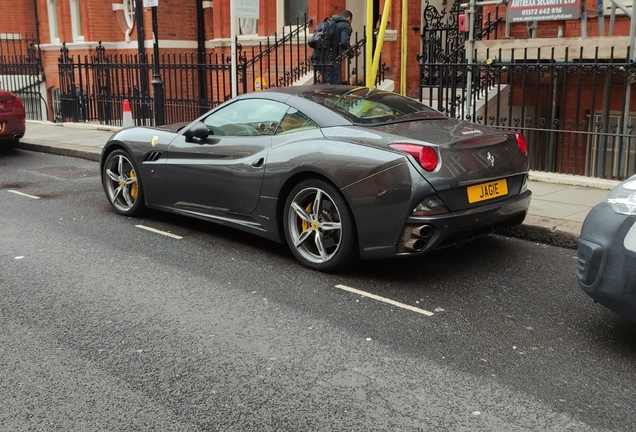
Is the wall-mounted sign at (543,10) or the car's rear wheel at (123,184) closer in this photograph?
the car's rear wheel at (123,184)

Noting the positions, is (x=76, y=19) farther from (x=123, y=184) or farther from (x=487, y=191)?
(x=487, y=191)

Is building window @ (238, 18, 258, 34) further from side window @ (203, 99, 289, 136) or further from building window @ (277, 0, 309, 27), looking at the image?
side window @ (203, 99, 289, 136)

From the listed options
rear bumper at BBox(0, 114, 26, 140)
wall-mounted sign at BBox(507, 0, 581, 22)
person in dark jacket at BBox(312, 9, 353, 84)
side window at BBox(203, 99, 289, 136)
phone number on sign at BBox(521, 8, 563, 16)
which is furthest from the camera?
rear bumper at BBox(0, 114, 26, 140)

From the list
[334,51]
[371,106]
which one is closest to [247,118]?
[371,106]

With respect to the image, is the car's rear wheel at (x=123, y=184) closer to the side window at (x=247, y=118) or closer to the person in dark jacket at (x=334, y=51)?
the side window at (x=247, y=118)

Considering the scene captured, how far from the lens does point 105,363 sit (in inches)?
156

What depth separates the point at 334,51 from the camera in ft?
43.2

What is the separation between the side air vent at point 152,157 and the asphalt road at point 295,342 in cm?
93

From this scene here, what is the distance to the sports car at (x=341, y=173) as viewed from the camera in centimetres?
505

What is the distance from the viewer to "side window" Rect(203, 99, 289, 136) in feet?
20.2

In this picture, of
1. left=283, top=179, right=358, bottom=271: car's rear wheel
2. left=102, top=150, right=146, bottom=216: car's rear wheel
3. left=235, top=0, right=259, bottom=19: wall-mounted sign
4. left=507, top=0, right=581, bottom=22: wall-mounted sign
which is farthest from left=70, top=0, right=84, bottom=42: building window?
left=283, top=179, right=358, bottom=271: car's rear wheel

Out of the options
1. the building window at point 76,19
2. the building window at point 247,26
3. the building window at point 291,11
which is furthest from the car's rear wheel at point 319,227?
the building window at point 76,19

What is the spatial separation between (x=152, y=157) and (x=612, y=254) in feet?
15.6

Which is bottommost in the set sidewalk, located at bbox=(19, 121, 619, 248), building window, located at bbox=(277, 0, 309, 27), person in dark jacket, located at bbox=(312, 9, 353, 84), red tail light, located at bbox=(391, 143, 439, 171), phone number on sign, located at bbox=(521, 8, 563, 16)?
sidewalk, located at bbox=(19, 121, 619, 248)
